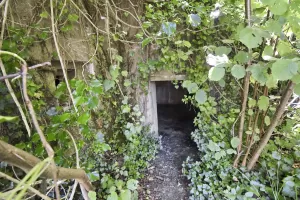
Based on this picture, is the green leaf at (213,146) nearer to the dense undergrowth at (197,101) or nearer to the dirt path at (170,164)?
the dense undergrowth at (197,101)

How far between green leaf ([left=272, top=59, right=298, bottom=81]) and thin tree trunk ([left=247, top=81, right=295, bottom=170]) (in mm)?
745

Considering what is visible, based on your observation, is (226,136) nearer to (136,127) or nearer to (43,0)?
(136,127)

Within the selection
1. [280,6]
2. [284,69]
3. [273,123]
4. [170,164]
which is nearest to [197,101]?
[273,123]

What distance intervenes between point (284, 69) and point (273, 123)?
96 cm

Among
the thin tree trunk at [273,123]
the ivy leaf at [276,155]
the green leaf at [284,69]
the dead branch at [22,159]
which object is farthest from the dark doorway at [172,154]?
the dead branch at [22,159]

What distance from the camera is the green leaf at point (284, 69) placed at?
0.97 meters

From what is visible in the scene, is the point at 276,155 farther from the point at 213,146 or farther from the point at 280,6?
the point at 280,6

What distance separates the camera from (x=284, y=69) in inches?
38.7

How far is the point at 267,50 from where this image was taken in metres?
1.37

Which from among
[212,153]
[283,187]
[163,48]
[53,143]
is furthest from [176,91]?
[53,143]

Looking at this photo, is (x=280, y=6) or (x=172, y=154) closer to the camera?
(x=280, y=6)

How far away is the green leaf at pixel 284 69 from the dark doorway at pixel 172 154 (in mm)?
1520

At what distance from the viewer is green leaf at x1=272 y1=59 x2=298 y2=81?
968 mm

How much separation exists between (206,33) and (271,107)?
3.45ft
